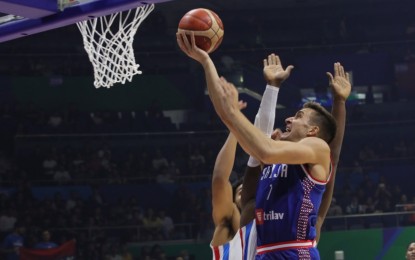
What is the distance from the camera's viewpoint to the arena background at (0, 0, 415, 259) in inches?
518

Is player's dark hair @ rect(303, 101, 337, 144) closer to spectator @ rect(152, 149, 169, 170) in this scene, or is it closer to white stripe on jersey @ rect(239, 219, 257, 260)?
white stripe on jersey @ rect(239, 219, 257, 260)

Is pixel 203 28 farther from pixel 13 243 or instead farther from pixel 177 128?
pixel 177 128

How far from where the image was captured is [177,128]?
16.4 metres

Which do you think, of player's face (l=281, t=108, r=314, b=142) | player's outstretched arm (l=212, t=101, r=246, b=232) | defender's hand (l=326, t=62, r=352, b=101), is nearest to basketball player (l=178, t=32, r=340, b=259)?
player's face (l=281, t=108, r=314, b=142)

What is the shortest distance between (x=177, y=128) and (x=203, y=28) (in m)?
13.2

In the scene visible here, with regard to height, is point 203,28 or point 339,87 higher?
point 203,28

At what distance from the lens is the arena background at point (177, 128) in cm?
1316

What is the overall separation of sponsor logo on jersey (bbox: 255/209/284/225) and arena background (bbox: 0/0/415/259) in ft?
30.8

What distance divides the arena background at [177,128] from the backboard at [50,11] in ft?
23.8

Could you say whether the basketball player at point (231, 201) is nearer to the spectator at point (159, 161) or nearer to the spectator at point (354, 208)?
the spectator at point (354, 208)

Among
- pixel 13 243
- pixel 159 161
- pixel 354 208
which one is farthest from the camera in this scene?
pixel 159 161

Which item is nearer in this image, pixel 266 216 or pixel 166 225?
pixel 266 216

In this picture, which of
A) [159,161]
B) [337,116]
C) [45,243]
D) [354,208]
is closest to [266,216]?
[337,116]

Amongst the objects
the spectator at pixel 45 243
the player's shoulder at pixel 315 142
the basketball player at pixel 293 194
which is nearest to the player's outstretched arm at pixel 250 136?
the basketball player at pixel 293 194
